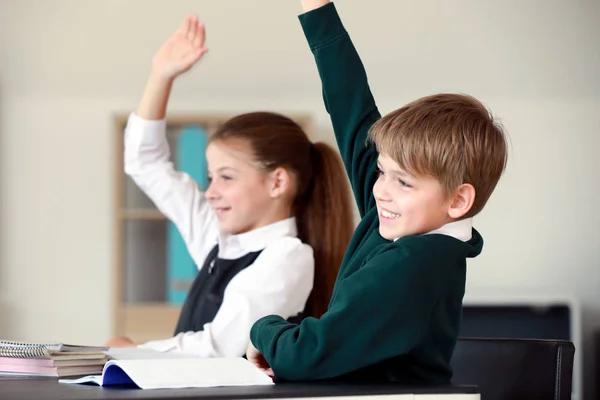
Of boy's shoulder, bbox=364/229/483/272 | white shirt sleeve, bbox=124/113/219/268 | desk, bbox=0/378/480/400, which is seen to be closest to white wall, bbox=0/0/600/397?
white shirt sleeve, bbox=124/113/219/268

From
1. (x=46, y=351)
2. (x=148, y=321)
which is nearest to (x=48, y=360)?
(x=46, y=351)

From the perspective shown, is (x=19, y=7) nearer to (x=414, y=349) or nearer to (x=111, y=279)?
(x=111, y=279)

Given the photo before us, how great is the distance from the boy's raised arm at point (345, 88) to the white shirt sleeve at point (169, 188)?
2.36 ft

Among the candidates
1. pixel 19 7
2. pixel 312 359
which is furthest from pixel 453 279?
pixel 19 7

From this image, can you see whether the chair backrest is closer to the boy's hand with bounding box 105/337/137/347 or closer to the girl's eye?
the girl's eye

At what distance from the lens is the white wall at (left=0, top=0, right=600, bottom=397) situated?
3.85 meters

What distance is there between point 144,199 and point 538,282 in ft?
5.94

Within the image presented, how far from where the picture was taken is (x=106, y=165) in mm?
3877

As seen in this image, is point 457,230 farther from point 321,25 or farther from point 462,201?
point 321,25

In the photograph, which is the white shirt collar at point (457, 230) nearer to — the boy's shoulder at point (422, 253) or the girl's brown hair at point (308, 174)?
the boy's shoulder at point (422, 253)

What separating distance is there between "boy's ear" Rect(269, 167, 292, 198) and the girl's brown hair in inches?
0.5

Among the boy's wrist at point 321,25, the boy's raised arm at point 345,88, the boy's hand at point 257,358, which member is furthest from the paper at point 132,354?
the boy's wrist at point 321,25

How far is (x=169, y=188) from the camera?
1947 millimetres

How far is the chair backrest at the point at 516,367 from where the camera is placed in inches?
46.8
